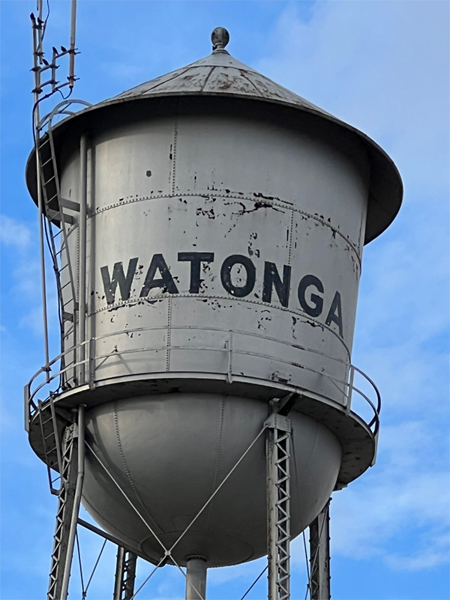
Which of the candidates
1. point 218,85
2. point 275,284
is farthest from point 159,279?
point 218,85

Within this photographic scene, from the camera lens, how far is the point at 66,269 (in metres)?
23.8

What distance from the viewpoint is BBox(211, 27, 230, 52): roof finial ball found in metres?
26.0

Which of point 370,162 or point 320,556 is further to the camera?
point 320,556

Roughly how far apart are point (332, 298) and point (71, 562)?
5.68m

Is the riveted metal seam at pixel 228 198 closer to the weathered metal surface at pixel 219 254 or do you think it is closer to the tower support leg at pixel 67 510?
the weathered metal surface at pixel 219 254

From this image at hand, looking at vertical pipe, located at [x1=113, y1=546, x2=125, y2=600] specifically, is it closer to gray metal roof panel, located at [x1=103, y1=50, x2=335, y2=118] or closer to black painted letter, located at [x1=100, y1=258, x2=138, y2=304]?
black painted letter, located at [x1=100, y1=258, x2=138, y2=304]

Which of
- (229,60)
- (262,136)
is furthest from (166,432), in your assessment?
(229,60)

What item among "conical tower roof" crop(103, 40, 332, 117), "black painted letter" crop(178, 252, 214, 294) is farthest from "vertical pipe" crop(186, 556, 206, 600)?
"conical tower roof" crop(103, 40, 332, 117)

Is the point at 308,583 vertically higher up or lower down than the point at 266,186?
lower down

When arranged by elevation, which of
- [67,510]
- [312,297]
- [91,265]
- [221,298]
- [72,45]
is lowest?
[67,510]

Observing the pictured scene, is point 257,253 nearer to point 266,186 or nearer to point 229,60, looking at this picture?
point 266,186

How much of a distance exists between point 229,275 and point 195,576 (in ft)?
16.3

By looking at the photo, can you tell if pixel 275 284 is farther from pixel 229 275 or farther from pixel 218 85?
pixel 218 85

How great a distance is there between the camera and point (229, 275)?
2228 cm
